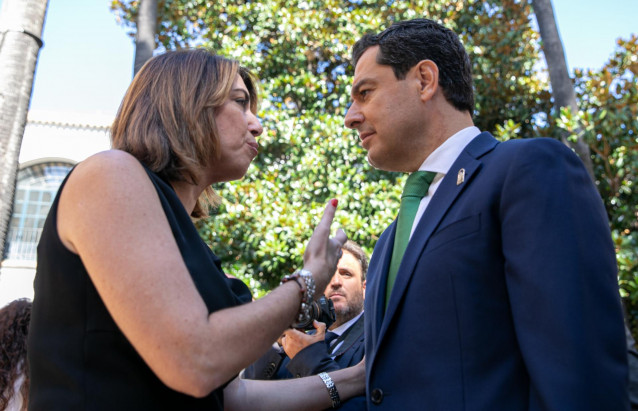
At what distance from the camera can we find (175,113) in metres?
1.97

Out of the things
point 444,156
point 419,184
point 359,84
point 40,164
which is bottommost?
point 40,164

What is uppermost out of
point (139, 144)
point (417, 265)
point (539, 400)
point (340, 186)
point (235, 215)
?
point (139, 144)

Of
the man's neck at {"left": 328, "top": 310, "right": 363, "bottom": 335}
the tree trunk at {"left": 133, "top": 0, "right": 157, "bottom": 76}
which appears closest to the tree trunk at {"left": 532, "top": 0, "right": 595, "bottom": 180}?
the man's neck at {"left": 328, "top": 310, "right": 363, "bottom": 335}


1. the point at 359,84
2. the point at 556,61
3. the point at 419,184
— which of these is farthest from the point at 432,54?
the point at 556,61

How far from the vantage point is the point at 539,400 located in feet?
5.42

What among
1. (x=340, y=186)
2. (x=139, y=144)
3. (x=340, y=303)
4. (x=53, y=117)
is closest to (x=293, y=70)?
(x=340, y=186)

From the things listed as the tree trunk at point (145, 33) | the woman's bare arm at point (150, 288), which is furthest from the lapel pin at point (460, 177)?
the tree trunk at point (145, 33)

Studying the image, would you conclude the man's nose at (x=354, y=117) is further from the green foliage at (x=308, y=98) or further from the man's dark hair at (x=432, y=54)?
the green foliage at (x=308, y=98)

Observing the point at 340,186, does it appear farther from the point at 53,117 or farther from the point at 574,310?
the point at 53,117

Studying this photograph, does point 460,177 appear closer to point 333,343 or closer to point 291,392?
point 291,392

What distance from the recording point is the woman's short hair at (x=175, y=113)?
6.24ft

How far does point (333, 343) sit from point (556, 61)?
6091 millimetres

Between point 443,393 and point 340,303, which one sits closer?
point 443,393

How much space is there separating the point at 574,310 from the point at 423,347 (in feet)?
1.66
